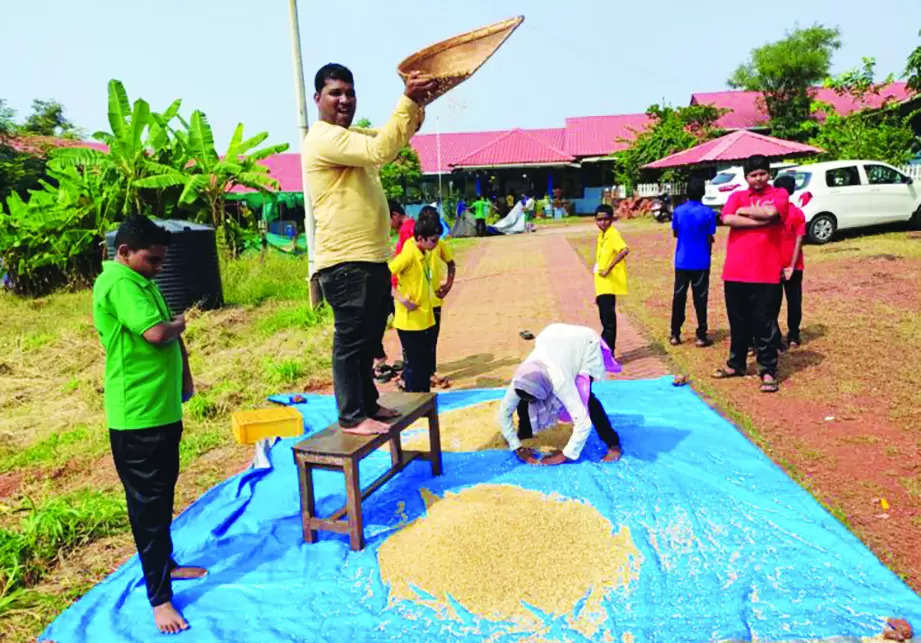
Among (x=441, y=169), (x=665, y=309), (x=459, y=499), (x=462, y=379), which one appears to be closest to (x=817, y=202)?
(x=665, y=309)

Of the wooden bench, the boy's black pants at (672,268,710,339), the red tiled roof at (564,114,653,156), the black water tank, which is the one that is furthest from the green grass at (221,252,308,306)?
the red tiled roof at (564,114,653,156)

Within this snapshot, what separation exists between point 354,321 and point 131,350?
110 cm

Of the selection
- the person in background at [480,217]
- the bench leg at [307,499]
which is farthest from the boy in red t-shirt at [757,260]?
the person in background at [480,217]

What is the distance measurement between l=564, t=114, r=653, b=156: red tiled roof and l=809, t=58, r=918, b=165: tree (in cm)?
1010

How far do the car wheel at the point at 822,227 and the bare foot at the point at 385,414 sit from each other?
13.3 metres

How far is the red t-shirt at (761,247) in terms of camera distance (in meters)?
5.58

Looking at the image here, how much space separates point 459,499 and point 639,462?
1317 millimetres

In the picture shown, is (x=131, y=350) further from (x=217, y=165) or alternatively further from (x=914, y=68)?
(x=914, y=68)

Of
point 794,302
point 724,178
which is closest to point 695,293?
point 794,302

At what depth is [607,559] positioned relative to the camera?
3.26m

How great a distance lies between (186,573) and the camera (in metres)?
3.42

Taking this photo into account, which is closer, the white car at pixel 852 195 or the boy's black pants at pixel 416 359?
the boy's black pants at pixel 416 359

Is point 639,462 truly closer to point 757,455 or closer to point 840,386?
point 757,455

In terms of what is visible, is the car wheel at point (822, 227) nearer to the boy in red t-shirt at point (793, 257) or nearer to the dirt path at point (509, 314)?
the dirt path at point (509, 314)
